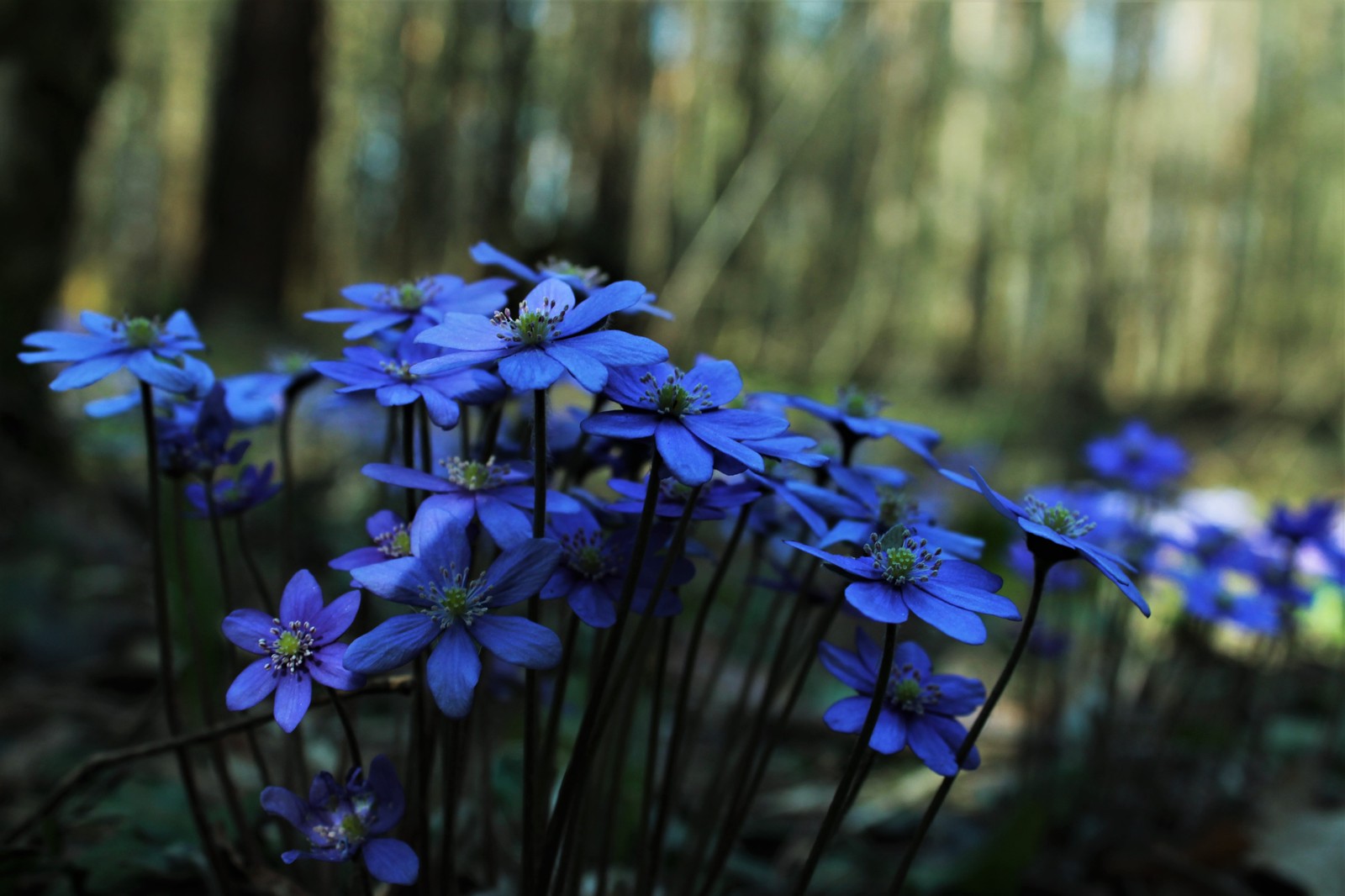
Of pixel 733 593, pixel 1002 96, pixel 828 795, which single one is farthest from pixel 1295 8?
pixel 828 795

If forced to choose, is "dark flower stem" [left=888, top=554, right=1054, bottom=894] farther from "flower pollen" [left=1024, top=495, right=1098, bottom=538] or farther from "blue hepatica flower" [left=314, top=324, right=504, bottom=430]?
"blue hepatica flower" [left=314, top=324, right=504, bottom=430]

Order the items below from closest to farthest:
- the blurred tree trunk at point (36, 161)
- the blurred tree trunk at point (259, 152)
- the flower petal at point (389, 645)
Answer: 1. the flower petal at point (389, 645)
2. the blurred tree trunk at point (36, 161)
3. the blurred tree trunk at point (259, 152)

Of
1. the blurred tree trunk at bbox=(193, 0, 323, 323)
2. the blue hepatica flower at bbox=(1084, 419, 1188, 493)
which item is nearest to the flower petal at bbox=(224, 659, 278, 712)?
the blue hepatica flower at bbox=(1084, 419, 1188, 493)

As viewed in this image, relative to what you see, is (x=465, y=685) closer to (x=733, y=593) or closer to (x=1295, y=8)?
(x=733, y=593)

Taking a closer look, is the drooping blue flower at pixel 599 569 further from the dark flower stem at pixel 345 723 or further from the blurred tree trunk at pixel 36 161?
the blurred tree trunk at pixel 36 161

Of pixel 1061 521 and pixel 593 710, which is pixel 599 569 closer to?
pixel 593 710

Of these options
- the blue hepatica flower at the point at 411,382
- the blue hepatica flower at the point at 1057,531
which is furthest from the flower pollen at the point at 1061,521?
the blue hepatica flower at the point at 411,382

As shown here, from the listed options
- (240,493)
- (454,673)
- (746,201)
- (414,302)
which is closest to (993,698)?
(454,673)
